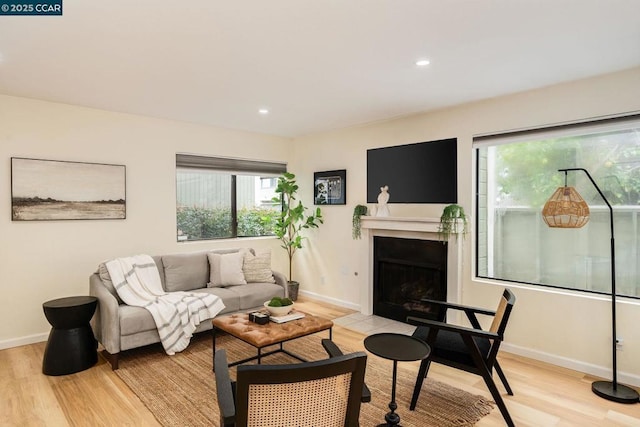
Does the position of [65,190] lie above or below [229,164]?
below

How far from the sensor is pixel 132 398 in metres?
2.75

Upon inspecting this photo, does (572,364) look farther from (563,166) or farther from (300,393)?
(300,393)

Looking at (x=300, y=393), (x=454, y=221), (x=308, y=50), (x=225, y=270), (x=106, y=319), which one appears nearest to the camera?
(x=300, y=393)

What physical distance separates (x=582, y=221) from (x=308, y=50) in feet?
8.31

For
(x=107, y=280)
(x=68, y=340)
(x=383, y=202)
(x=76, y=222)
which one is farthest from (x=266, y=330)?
(x=76, y=222)

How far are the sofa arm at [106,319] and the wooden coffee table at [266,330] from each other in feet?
2.75

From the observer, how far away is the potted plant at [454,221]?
391 cm

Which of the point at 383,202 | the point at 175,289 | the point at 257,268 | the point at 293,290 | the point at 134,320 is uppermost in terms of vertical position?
the point at 383,202

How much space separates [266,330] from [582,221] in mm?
2692

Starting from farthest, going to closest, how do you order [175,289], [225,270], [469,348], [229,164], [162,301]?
[229,164] → [225,270] → [175,289] → [162,301] → [469,348]

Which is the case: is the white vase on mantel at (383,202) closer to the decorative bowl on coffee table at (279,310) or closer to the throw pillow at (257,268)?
the throw pillow at (257,268)

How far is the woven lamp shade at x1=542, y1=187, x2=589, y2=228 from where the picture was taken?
9.91 feet

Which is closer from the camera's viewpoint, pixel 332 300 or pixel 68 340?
pixel 68 340

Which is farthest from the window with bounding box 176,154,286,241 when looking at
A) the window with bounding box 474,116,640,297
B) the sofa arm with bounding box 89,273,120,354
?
the window with bounding box 474,116,640,297
